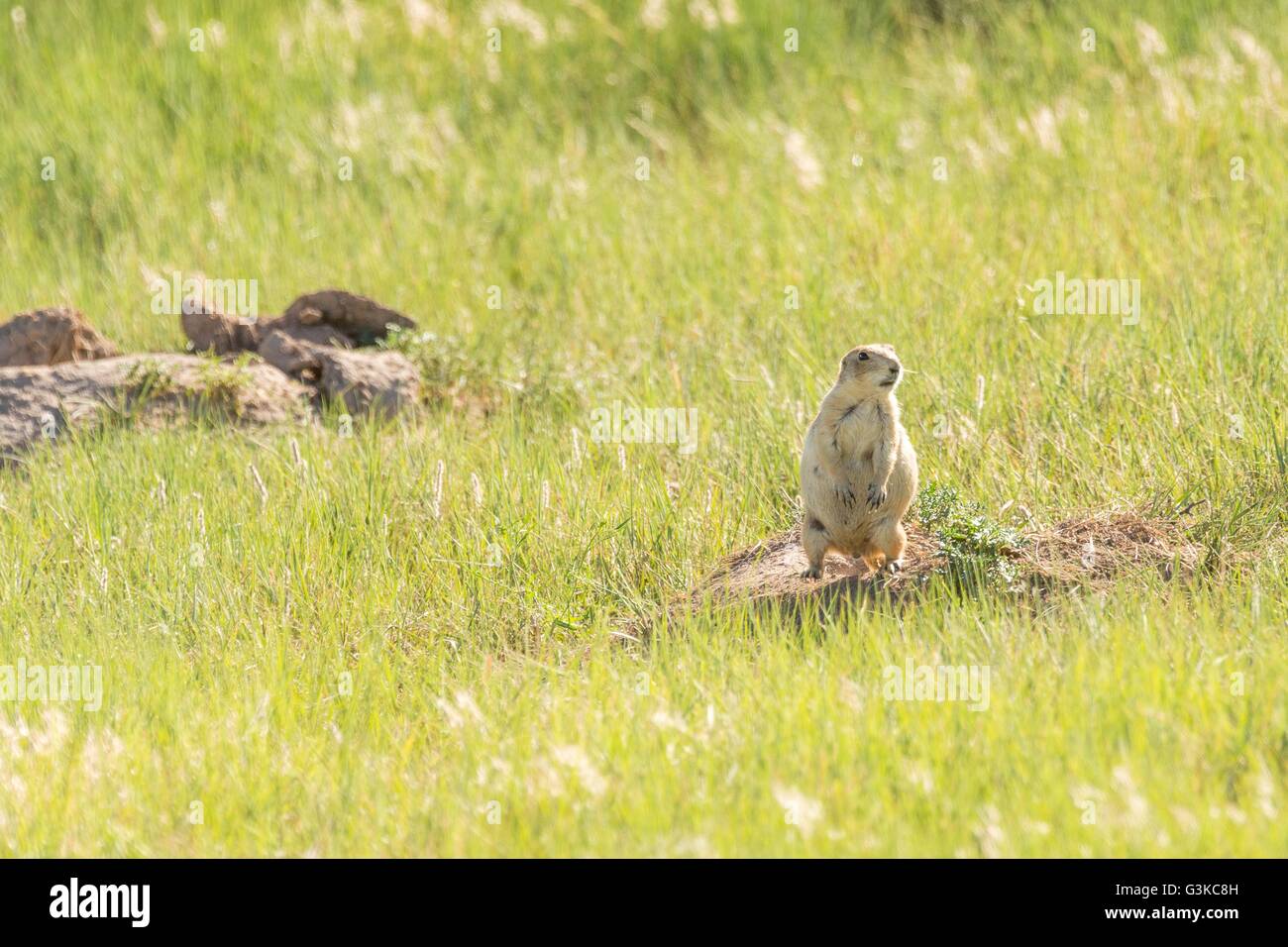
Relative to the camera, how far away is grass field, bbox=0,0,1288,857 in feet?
15.2

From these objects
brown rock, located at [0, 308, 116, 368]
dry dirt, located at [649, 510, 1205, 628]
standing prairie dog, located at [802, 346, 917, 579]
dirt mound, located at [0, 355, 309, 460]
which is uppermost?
brown rock, located at [0, 308, 116, 368]

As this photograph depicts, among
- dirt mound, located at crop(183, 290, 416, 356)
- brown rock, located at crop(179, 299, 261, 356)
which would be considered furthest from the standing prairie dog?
brown rock, located at crop(179, 299, 261, 356)

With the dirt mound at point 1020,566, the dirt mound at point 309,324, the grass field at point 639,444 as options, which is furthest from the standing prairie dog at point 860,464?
the dirt mound at point 309,324

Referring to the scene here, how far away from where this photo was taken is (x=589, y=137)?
12.5 metres

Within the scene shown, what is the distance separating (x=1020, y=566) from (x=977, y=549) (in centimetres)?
18

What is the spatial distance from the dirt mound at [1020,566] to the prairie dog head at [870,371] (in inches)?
26.4

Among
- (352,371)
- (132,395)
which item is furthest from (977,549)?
(132,395)

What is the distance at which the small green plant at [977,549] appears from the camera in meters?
5.86

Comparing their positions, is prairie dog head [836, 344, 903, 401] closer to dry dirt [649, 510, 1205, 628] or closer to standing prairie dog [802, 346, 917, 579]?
standing prairie dog [802, 346, 917, 579]

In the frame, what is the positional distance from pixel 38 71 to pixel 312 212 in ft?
11.0

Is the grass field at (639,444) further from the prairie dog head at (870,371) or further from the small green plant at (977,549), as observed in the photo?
the prairie dog head at (870,371)

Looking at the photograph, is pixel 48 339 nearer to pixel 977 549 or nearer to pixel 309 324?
pixel 309 324

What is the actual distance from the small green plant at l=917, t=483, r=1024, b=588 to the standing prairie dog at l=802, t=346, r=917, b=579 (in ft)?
0.72

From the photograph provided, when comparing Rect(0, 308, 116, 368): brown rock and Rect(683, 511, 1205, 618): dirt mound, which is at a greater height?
Rect(0, 308, 116, 368): brown rock
